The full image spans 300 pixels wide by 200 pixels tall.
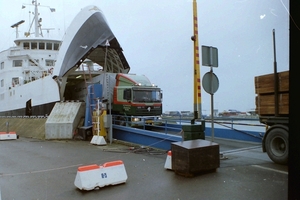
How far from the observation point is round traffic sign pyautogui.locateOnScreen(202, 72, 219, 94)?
Answer: 22.2 feet

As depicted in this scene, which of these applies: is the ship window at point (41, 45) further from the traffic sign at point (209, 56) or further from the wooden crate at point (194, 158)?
the wooden crate at point (194, 158)

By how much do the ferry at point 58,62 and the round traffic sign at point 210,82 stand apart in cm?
807

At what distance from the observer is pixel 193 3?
7.15 meters

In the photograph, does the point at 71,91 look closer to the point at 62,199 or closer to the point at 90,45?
the point at 90,45

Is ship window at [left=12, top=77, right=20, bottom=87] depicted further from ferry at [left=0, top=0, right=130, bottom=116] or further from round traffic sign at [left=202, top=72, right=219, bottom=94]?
round traffic sign at [left=202, top=72, right=219, bottom=94]

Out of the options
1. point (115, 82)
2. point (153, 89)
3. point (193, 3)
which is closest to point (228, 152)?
point (193, 3)

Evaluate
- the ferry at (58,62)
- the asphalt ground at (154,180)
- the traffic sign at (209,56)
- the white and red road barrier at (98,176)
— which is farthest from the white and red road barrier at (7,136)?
the traffic sign at (209,56)

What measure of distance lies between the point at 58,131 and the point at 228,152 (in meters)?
9.27

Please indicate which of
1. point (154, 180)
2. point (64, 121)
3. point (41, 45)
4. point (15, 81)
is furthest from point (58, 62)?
point (154, 180)

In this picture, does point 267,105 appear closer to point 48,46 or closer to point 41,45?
point 48,46

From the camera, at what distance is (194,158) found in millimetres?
5520

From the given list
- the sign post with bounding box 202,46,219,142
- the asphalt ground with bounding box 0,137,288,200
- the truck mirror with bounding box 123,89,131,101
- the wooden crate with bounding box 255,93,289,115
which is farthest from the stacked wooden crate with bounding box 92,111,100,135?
the wooden crate with bounding box 255,93,289,115

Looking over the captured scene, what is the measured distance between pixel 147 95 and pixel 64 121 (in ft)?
14.9

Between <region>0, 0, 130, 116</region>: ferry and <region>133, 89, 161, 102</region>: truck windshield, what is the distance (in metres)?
2.26
